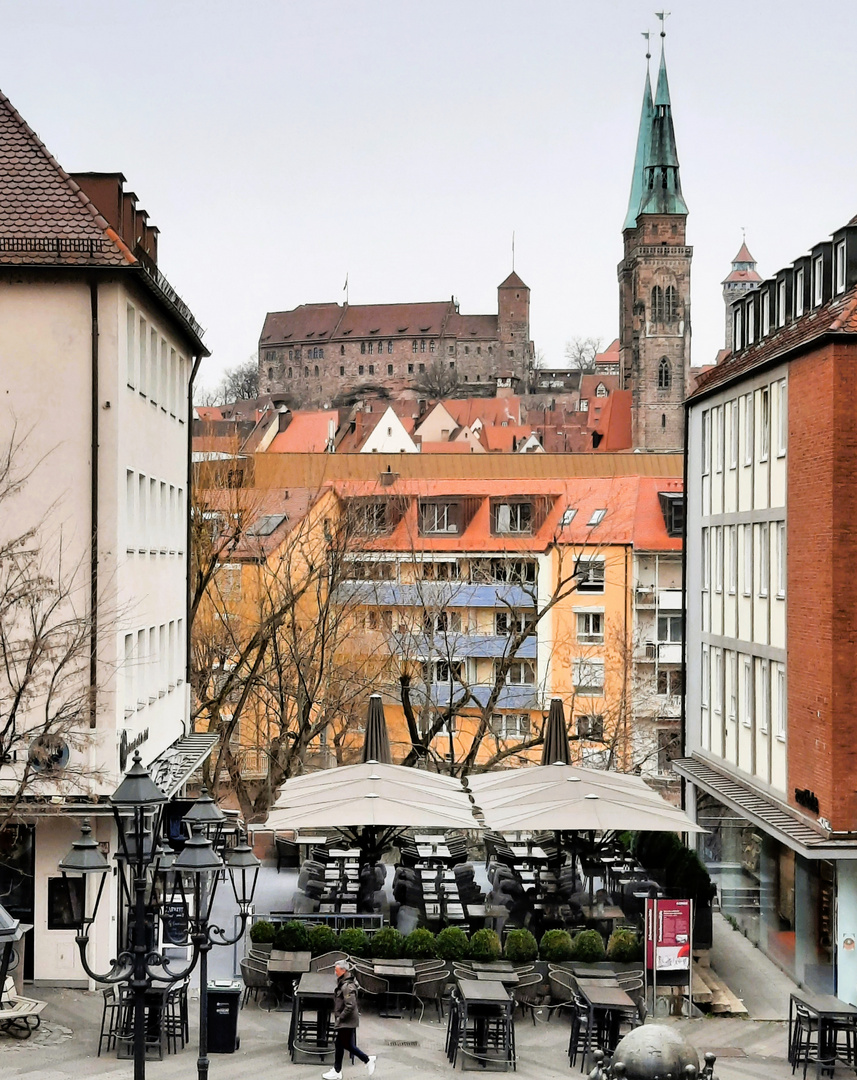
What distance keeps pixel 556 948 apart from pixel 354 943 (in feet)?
8.24

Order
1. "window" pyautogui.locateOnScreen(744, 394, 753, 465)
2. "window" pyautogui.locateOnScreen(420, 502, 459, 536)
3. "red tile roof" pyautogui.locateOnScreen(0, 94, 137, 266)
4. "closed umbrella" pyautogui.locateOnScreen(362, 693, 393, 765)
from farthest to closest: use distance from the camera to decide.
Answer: "window" pyautogui.locateOnScreen(420, 502, 459, 536)
"window" pyautogui.locateOnScreen(744, 394, 753, 465)
"closed umbrella" pyautogui.locateOnScreen(362, 693, 393, 765)
"red tile roof" pyautogui.locateOnScreen(0, 94, 137, 266)

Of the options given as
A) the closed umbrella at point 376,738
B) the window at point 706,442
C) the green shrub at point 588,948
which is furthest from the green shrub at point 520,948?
the window at point 706,442

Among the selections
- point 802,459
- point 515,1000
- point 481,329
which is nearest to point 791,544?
point 802,459

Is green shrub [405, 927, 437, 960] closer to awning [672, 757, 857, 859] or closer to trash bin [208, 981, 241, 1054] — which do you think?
trash bin [208, 981, 241, 1054]

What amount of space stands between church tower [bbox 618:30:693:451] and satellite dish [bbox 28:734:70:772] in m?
110

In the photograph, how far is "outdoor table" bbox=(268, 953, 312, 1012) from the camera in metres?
18.1

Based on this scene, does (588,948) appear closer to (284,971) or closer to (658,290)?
(284,971)

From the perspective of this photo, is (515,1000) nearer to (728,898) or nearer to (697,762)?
(728,898)

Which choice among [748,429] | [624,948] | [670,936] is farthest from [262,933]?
[748,429]

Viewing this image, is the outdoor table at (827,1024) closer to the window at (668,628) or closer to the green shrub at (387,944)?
the green shrub at (387,944)

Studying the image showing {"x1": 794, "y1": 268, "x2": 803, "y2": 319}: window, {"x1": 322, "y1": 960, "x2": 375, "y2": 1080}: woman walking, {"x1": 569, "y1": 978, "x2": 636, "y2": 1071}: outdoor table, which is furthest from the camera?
{"x1": 794, "y1": 268, "x2": 803, "y2": 319}: window

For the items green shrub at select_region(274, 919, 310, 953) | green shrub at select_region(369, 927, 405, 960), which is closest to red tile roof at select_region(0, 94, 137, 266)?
green shrub at select_region(274, 919, 310, 953)

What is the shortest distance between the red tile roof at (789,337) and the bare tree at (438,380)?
14911cm

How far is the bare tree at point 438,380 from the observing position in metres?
180
